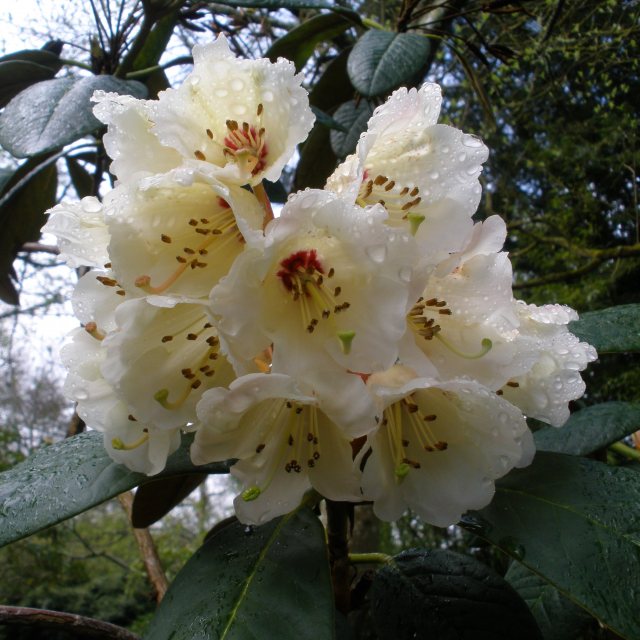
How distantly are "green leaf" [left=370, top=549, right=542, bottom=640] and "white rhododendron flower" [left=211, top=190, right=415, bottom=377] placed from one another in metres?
0.41

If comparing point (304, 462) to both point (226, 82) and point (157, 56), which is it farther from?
point (157, 56)

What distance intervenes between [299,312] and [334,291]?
0.13ft

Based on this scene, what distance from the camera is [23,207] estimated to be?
60.7 inches

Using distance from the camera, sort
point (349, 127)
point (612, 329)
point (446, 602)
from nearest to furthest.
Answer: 1. point (446, 602)
2. point (612, 329)
3. point (349, 127)

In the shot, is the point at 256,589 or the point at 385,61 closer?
the point at 256,589

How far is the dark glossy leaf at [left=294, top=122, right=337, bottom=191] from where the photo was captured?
1.56 m

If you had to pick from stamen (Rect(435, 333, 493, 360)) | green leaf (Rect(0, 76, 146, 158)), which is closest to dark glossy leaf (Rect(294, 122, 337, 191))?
green leaf (Rect(0, 76, 146, 158))

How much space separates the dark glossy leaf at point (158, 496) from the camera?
1.05 metres

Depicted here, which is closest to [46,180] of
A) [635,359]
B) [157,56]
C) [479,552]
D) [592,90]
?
[157,56]

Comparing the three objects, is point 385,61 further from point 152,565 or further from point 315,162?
point 152,565

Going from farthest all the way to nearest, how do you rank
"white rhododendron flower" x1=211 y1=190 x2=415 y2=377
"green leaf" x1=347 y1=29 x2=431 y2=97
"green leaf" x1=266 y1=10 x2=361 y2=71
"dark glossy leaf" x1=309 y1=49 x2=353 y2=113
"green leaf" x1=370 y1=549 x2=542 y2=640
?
"dark glossy leaf" x1=309 y1=49 x2=353 y2=113 → "green leaf" x1=266 y1=10 x2=361 y2=71 → "green leaf" x1=347 y1=29 x2=431 y2=97 → "green leaf" x1=370 y1=549 x2=542 y2=640 → "white rhododendron flower" x1=211 y1=190 x2=415 y2=377

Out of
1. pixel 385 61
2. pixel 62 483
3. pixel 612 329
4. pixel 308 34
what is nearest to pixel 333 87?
pixel 308 34

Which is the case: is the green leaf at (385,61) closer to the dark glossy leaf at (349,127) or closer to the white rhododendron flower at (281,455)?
the dark glossy leaf at (349,127)

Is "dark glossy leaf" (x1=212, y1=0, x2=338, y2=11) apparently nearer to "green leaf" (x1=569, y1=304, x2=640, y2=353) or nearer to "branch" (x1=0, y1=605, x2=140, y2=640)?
"green leaf" (x1=569, y1=304, x2=640, y2=353)
